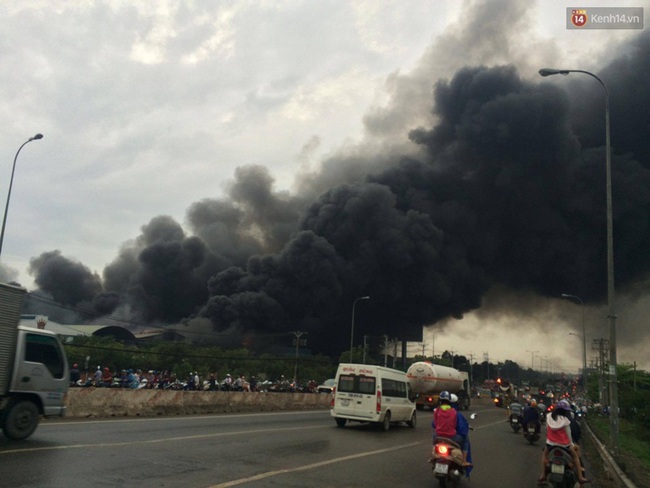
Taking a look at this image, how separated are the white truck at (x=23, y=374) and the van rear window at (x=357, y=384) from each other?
31.9 feet

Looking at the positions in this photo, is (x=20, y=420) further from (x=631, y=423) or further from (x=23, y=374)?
(x=631, y=423)

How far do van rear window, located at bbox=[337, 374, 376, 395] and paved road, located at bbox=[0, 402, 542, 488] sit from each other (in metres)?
2.10

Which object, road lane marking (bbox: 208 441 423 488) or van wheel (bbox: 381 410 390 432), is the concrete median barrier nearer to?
van wheel (bbox: 381 410 390 432)

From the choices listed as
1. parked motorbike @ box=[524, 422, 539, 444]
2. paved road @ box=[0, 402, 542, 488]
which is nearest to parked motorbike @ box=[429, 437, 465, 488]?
paved road @ box=[0, 402, 542, 488]

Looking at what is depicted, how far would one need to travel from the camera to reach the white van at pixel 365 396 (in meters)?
17.8

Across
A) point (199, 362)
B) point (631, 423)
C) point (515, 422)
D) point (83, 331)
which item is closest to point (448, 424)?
point (515, 422)

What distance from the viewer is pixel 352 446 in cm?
1298

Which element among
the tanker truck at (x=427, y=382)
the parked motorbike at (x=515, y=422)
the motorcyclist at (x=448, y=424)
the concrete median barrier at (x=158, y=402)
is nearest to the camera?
the motorcyclist at (x=448, y=424)

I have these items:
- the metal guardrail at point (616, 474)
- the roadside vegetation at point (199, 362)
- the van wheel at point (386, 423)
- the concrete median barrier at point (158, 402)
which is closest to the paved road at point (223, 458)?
the concrete median barrier at point (158, 402)

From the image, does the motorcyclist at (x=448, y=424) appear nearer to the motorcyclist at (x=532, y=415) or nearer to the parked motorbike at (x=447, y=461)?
the parked motorbike at (x=447, y=461)

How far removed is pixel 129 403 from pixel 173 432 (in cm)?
499

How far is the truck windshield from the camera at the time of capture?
33.6 ft

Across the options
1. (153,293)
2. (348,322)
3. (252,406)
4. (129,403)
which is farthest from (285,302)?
(129,403)

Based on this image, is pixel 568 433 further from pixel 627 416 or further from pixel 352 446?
pixel 627 416
